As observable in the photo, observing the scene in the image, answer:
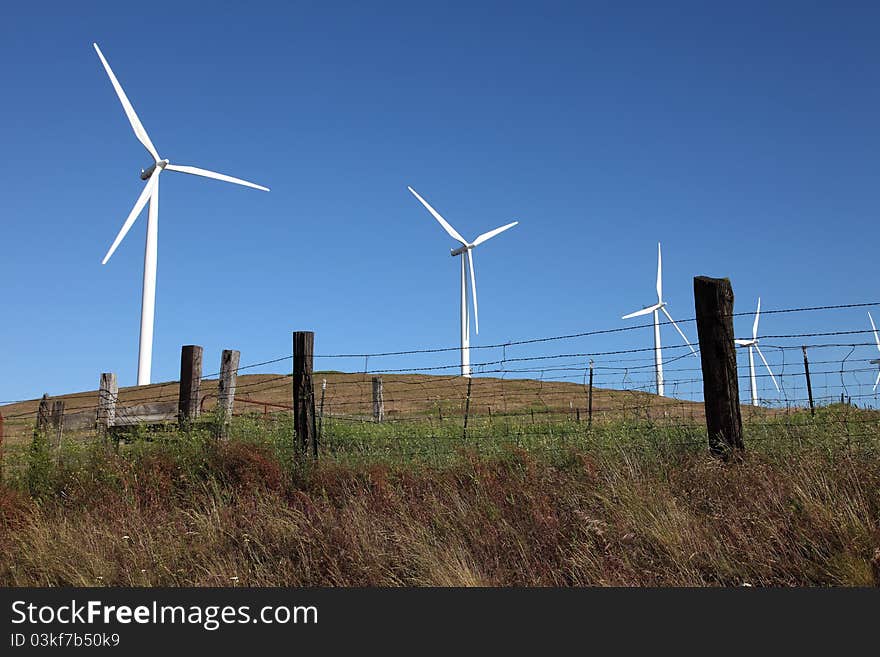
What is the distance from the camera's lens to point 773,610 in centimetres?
514

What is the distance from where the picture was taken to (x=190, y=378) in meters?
13.3

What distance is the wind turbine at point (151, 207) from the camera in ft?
115

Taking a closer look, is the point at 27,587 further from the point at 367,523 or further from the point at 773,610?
the point at 773,610

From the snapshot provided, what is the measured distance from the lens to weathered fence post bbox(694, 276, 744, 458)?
8.04m

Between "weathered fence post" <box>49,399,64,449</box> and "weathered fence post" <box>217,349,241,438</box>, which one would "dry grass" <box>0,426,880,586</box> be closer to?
"weathered fence post" <box>217,349,241,438</box>

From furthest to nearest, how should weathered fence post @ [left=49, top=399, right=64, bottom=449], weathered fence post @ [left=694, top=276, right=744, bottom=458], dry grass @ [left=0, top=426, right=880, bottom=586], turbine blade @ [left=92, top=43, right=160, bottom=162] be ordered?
turbine blade @ [left=92, top=43, right=160, bottom=162]
weathered fence post @ [left=49, top=399, right=64, bottom=449]
weathered fence post @ [left=694, top=276, right=744, bottom=458]
dry grass @ [left=0, top=426, right=880, bottom=586]

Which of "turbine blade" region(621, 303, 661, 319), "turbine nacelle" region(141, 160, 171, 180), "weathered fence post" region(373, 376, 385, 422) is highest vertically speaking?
"turbine nacelle" region(141, 160, 171, 180)

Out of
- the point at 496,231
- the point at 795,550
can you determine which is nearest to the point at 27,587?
the point at 795,550

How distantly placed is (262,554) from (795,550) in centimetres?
459

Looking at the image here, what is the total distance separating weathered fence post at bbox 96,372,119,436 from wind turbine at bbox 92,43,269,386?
1850 centimetres

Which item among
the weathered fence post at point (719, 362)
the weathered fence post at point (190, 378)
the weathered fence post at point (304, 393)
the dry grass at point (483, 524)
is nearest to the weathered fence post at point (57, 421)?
the weathered fence post at point (190, 378)

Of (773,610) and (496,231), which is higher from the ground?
(496,231)

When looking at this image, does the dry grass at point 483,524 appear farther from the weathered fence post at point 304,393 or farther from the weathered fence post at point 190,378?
the weathered fence post at point 190,378

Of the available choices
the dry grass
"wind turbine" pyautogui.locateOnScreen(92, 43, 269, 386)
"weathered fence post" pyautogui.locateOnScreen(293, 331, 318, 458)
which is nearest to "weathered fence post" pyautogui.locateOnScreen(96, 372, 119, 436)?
the dry grass
